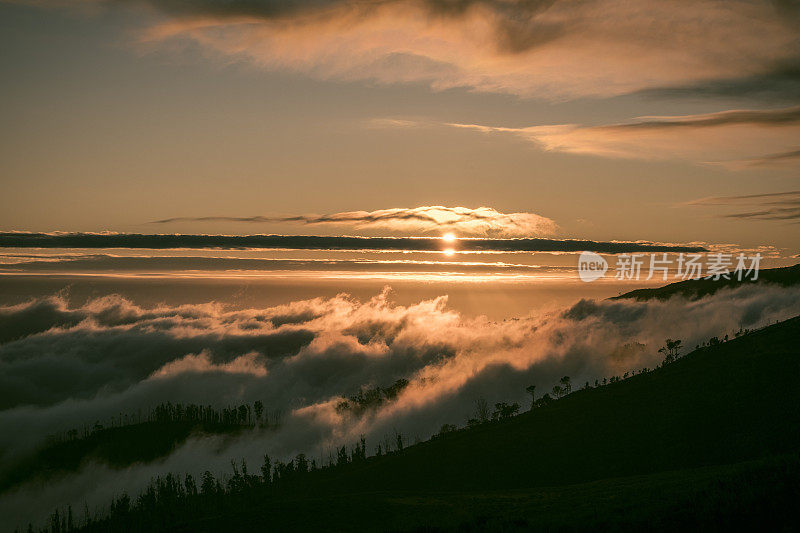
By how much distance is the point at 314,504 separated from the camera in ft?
354

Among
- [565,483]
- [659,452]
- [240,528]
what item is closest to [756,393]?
[659,452]

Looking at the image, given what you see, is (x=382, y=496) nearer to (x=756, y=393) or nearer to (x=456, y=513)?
(x=456, y=513)

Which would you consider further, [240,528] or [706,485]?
[240,528]

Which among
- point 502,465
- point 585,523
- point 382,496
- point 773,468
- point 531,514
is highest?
point 773,468

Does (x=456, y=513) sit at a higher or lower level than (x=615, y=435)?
higher

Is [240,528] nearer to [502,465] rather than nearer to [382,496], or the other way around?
[382,496]

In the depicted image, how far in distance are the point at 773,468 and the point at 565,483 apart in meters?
96.1

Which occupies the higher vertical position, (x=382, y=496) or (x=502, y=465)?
(x=382, y=496)

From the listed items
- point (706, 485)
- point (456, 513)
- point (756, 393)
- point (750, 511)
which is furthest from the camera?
point (756, 393)

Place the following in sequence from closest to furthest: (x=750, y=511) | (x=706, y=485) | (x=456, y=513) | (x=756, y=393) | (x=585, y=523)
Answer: (x=750, y=511), (x=585, y=523), (x=706, y=485), (x=456, y=513), (x=756, y=393)

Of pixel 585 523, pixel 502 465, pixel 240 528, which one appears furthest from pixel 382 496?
pixel 502 465

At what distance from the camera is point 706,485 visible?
84.1 metres

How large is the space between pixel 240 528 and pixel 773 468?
76094mm

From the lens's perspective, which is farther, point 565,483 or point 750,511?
point 565,483
